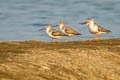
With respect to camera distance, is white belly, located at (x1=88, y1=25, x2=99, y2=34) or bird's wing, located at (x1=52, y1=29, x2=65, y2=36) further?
white belly, located at (x1=88, y1=25, x2=99, y2=34)

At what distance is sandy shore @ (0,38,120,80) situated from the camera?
21062 millimetres

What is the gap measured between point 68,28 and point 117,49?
28.3 ft

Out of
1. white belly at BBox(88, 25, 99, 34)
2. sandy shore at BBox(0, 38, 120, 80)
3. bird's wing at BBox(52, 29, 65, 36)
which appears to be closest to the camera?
sandy shore at BBox(0, 38, 120, 80)

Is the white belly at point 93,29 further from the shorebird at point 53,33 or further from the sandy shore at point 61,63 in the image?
the sandy shore at point 61,63


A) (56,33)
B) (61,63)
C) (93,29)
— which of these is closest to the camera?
(61,63)

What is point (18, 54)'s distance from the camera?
2495cm

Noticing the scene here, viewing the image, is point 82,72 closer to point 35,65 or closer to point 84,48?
point 35,65

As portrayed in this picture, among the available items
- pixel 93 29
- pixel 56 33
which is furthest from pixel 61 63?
pixel 93 29

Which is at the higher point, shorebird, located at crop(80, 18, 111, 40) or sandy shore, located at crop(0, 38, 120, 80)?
shorebird, located at crop(80, 18, 111, 40)

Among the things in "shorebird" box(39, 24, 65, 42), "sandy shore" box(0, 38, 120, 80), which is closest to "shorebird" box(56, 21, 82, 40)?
"shorebird" box(39, 24, 65, 42)

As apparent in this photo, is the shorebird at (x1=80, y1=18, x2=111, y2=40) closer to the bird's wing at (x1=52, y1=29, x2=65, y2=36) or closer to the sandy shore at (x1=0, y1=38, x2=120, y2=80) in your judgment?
the bird's wing at (x1=52, y1=29, x2=65, y2=36)

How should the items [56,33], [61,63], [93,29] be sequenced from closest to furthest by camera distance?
1. [61,63]
2. [56,33]
3. [93,29]

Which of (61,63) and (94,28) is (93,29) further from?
(61,63)

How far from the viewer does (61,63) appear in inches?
933
